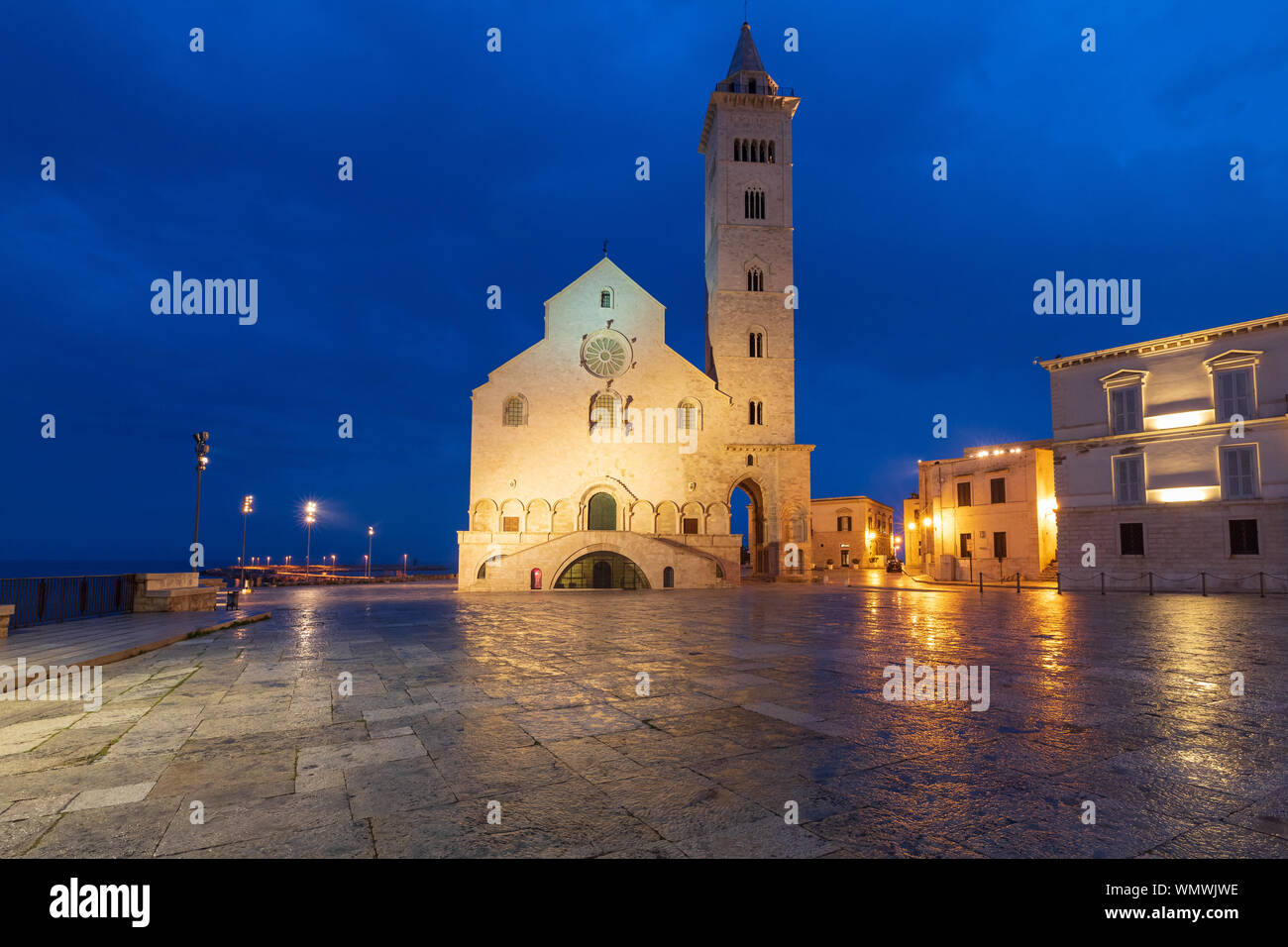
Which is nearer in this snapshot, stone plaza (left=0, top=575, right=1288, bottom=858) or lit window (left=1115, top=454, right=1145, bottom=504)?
stone plaza (left=0, top=575, right=1288, bottom=858)

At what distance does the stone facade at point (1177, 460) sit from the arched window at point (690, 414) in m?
16.8

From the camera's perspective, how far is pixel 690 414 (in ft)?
121

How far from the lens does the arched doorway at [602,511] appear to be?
3491cm

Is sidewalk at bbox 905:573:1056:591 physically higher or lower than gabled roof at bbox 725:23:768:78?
lower

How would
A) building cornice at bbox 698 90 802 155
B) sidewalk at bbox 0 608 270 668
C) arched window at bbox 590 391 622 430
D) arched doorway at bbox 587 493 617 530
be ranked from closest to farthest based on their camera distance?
sidewalk at bbox 0 608 270 668, arched doorway at bbox 587 493 617 530, arched window at bbox 590 391 622 430, building cornice at bbox 698 90 802 155

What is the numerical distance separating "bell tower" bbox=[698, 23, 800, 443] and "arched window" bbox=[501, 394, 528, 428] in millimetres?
12373

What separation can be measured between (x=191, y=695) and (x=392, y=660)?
2762 millimetres

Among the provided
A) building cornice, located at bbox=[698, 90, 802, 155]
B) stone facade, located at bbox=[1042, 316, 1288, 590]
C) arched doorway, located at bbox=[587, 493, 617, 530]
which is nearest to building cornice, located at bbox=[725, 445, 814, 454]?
arched doorway, located at bbox=[587, 493, 617, 530]

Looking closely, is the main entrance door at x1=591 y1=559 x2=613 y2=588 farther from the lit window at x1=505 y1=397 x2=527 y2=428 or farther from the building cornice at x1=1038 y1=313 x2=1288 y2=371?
the building cornice at x1=1038 y1=313 x2=1288 y2=371

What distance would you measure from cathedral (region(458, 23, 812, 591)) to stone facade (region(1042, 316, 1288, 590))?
14471 mm

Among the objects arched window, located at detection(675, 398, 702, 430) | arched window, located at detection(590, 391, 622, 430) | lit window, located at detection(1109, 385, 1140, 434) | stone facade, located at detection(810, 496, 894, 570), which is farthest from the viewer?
stone facade, located at detection(810, 496, 894, 570)

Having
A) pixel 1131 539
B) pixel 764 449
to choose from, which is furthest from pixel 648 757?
pixel 764 449

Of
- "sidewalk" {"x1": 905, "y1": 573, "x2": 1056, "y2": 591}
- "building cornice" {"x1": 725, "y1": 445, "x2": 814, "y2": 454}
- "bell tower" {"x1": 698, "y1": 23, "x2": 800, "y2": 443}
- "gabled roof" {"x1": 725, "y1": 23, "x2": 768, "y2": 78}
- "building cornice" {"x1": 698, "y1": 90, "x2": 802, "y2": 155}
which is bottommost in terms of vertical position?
"sidewalk" {"x1": 905, "y1": 573, "x2": 1056, "y2": 591}

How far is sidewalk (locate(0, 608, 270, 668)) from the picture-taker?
9.48m
